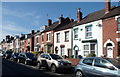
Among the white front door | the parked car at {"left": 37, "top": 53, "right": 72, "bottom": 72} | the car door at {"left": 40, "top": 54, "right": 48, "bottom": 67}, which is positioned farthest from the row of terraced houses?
the car door at {"left": 40, "top": 54, "right": 48, "bottom": 67}

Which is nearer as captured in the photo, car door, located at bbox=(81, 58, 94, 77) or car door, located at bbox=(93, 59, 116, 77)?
car door, located at bbox=(93, 59, 116, 77)

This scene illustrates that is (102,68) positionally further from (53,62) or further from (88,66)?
(53,62)

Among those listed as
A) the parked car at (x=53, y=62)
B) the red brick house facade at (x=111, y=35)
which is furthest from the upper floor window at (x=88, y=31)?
the parked car at (x=53, y=62)

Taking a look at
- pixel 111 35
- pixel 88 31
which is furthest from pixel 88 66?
pixel 88 31

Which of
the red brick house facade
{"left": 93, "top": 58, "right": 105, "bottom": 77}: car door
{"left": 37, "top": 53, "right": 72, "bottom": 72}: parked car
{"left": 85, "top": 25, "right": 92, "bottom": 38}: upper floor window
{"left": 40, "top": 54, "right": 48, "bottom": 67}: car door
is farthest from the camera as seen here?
{"left": 85, "top": 25, "right": 92, "bottom": 38}: upper floor window

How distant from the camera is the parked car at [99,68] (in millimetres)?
7403

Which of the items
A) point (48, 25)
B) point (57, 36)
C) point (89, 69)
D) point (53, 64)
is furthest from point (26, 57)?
point (48, 25)

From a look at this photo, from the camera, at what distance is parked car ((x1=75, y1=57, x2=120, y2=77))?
7.40 metres

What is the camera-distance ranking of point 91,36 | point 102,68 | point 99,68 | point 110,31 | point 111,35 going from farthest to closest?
point 91,36, point 110,31, point 111,35, point 99,68, point 102,68

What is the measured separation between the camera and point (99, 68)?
809 cm

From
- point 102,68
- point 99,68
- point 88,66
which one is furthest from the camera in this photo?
point 88,66

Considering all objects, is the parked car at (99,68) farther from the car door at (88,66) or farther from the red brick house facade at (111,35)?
the red brick house facade at (111,35)

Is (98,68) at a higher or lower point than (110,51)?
lower

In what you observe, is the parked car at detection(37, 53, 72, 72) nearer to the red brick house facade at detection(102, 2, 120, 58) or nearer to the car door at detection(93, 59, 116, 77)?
the car door at detection(93, 59, 116, 77)
